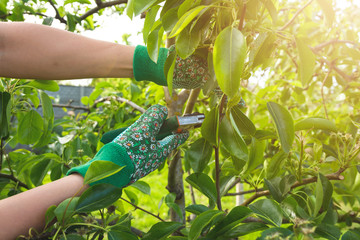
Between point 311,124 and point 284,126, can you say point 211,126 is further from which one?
point 311,124

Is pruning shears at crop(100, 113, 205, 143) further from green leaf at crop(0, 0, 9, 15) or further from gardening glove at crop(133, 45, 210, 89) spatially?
green leaf at crop(0, 0, 9, 15)

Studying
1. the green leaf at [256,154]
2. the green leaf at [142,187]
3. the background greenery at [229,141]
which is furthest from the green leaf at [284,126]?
the green leaf at [142,187]

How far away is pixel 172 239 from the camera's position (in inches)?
28.5

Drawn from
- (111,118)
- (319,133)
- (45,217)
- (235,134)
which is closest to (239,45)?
(235,134)

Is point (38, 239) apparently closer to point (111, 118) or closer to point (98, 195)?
point (98, 195)

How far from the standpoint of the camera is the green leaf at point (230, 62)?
1.54ft

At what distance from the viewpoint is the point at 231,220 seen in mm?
682

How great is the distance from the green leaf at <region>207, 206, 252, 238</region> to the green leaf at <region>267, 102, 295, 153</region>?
6.7 inches

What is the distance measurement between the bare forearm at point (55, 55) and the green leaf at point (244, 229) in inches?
21.1

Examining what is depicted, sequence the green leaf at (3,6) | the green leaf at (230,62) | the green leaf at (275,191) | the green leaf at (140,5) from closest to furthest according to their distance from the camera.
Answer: the green leaf at (230,62), the green leaf at (140,5), the green leaf at (275,191), the green leaf at (3,6)

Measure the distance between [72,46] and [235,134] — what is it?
0.51 metres

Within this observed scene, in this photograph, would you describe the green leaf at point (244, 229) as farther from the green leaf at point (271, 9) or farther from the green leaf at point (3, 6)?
the green leaf at point (3, 6)

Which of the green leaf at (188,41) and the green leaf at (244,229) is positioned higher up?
the green leaf at (188,41)

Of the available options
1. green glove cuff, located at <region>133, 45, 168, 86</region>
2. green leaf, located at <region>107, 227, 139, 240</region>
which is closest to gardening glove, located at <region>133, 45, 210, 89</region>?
green glove cuff, located at <region>133, 45, 168, 86</region>
